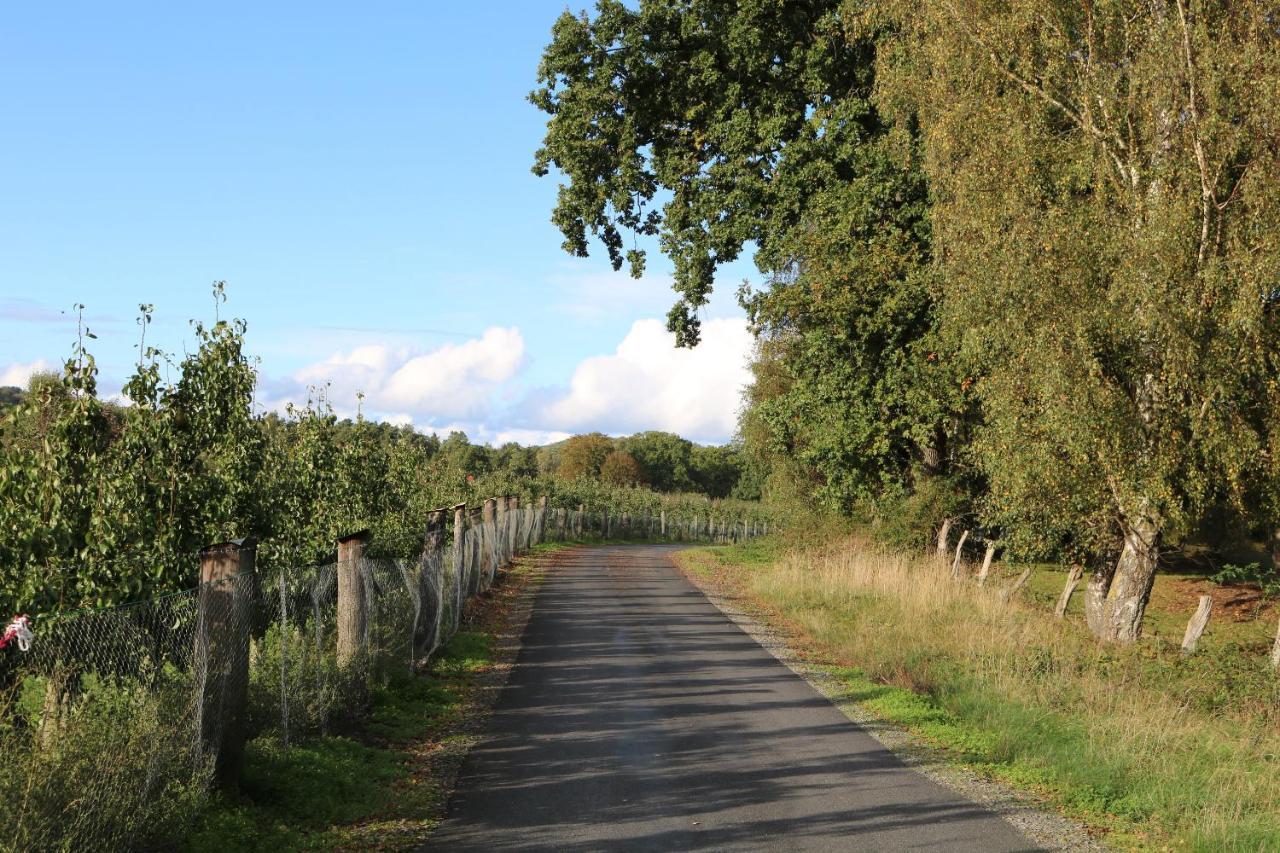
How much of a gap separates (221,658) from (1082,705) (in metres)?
9.00

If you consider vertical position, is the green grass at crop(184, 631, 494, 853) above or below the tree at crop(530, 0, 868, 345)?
below

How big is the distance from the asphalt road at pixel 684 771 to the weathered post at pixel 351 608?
158 centimetres

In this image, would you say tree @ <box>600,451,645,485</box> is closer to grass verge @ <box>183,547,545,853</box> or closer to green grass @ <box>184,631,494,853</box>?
grass verge @ <box>183,547,545,853</box>

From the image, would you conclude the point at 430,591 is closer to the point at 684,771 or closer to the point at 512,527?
the point at 684,771

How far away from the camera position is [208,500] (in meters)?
10.3

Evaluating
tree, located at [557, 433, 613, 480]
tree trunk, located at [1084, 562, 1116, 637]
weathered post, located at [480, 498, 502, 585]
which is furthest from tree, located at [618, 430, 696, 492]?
tree trunk, located at [1084, 562, 1116, 637]

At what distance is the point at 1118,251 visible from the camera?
1598cm

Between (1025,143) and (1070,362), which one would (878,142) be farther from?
(1070,362)

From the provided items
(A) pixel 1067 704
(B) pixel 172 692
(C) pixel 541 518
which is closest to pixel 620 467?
(C) pixel 541 518

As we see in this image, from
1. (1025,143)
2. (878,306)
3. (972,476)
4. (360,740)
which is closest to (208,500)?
(360,740)

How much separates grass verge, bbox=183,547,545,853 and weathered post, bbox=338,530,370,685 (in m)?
0.63

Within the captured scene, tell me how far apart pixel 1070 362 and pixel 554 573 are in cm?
1962

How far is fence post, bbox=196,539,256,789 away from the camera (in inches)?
312

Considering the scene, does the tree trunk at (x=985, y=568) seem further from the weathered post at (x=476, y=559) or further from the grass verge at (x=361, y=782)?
the grass verge at (x=361, y=782)
